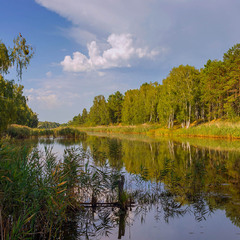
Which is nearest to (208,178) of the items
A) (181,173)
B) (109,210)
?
(181,173)

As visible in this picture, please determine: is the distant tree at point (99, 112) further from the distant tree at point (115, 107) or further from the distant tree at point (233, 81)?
the distant tree at point (233, 81)

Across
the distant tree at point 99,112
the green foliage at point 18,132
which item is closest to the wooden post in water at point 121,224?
the green foliage at point 18,132

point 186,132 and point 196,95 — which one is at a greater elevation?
point 196,95

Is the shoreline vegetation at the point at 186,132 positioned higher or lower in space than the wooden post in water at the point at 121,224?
higher

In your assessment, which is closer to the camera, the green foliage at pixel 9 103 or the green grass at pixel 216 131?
the green foliage at pixel 9 103

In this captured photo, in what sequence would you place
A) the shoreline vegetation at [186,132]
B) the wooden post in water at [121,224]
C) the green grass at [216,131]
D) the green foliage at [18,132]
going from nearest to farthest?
the wooden post in water at [121,224] → the green grass at [216,131] → the shoreline vegetation at [186,132] → the green foliage at [18,132]

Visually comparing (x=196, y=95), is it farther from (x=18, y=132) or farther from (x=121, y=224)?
(x=121, y=224)

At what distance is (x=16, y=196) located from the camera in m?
4.91

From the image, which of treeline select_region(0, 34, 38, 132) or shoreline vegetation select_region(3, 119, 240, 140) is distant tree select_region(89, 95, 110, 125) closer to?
shoreline vegetation select_region(3, 119, 240, 140)

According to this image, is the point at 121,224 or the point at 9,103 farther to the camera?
the point at 9,103

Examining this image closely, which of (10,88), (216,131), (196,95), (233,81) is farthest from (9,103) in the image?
(196,95)

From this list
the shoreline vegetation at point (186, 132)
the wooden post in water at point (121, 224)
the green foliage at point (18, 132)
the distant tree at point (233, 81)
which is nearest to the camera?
the wooden post in water at point (121, 224)

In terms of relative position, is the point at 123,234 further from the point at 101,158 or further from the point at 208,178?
the point at 208,178

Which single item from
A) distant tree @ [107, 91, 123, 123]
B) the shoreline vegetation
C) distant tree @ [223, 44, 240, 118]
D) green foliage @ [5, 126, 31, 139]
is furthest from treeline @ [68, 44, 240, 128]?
green foliage @ [5, 126, 31, 139]
